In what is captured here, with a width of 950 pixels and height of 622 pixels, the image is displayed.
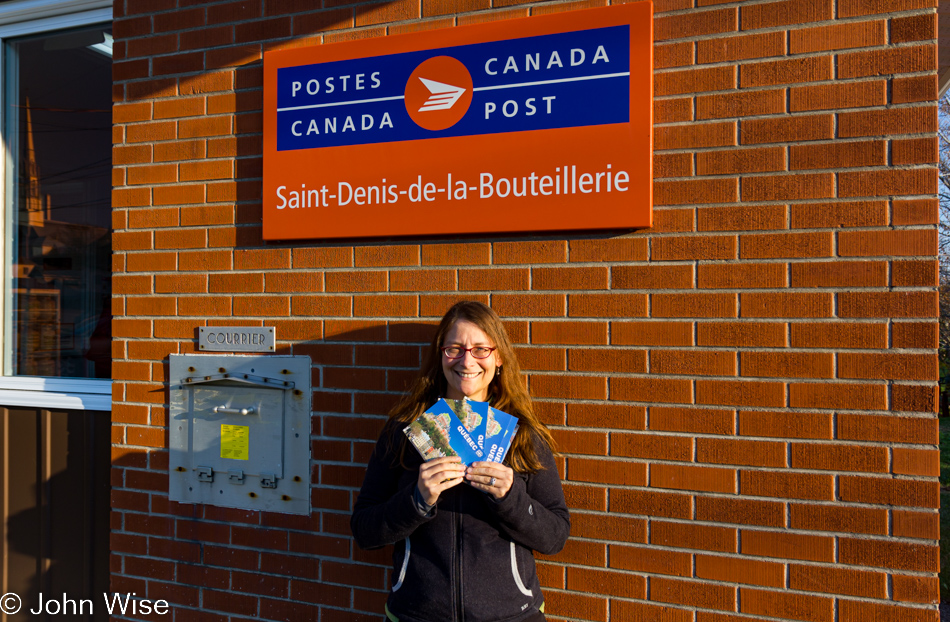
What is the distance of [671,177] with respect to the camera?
2324 millimetres

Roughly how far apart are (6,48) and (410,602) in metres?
3.95

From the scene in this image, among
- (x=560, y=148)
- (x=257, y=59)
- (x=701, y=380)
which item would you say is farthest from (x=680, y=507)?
(x=257, y=59)

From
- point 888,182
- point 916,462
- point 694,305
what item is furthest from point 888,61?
point 916,462

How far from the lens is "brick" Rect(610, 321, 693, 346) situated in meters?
2.30

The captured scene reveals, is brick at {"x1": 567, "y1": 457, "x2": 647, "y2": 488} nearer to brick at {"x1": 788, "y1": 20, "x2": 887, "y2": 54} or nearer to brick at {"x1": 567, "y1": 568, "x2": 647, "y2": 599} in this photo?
brick at {"x1": 567, "y1": 568, "x2": 647, "y2": 599}

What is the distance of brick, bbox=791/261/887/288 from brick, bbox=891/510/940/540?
2.48 ft

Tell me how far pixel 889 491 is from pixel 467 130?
196cm

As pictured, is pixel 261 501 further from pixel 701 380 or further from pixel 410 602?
pixel 701 380

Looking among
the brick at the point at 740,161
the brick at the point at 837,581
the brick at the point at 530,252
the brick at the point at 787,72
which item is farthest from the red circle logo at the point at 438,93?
the brick at the point at 837,581

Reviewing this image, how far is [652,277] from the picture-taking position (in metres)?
2.33

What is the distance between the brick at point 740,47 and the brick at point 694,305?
858 millimetres

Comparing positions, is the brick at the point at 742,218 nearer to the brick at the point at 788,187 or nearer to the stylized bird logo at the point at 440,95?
the brick at the point at 788,187

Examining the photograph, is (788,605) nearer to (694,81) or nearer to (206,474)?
(694,81)

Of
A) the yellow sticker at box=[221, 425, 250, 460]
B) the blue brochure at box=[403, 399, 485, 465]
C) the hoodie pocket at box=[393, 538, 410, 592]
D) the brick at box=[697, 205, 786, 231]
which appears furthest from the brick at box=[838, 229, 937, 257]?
the yellow sticker at box=[221, 425, 250, 460]
